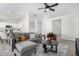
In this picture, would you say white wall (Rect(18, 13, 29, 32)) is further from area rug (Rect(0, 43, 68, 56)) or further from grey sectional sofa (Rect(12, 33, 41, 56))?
area rug (Rect(0, 43, 68, 56))

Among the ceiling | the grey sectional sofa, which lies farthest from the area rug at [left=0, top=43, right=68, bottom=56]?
the ceiling

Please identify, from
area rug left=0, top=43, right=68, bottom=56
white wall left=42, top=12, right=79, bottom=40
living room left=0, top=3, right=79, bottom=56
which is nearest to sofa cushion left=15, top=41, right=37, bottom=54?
living room left=0, top=3, right=79, bottom=56

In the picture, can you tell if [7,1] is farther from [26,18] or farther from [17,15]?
[26,18]

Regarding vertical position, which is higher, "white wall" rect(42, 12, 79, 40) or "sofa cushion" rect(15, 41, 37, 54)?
"white wall" rect(42, 12, 79, 40)

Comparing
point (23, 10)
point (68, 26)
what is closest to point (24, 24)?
point (23, 10)

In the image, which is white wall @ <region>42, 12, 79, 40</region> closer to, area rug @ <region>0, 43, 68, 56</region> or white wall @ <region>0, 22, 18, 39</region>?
area rug @ <region>0, 43, 68, 56</region>

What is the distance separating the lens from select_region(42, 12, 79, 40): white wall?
2.15 m

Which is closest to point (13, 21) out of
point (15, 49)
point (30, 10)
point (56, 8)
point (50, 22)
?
point (30, 10)

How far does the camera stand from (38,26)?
2.23 m

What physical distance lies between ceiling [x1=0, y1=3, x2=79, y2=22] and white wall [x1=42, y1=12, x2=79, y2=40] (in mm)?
119

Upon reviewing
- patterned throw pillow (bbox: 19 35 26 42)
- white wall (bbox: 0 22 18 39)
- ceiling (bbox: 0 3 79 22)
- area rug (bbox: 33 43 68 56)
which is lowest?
area rug (bbox: 33 43 68 56)

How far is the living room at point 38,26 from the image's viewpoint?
215 cm

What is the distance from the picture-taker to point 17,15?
218 centimetres

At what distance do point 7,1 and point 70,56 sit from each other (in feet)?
6.24
